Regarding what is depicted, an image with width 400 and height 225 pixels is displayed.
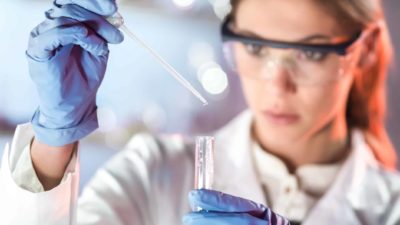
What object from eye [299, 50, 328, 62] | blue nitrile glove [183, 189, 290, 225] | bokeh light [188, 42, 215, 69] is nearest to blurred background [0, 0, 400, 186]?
bokeh light [188, 42, 215, 69]

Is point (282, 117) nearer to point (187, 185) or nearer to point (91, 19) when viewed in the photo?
point (187, 185)

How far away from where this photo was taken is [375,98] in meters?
2.24

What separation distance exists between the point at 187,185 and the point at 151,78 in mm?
347

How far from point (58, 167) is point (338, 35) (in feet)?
3.03

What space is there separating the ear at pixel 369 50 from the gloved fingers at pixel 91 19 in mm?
846

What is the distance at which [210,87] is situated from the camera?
7.32ft

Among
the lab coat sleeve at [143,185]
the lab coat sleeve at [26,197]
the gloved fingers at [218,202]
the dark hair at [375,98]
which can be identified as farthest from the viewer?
the dark hair at [375,98]

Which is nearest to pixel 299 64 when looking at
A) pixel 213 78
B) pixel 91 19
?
pixel 213 78

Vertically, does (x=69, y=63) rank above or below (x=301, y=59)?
above

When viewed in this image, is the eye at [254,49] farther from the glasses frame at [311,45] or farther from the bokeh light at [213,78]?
the bokeh light at [213,78]

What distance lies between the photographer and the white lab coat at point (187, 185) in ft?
6.95

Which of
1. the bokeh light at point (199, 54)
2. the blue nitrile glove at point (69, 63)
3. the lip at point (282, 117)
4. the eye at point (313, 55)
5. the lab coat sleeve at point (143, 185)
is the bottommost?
the lab coat sleeve at point (143, 185)

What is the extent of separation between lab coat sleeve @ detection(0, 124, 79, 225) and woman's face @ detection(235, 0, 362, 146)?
0.66 meters

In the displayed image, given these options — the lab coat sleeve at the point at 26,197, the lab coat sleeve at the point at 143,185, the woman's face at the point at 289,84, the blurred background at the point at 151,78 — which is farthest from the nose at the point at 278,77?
the lab coat sleeve at the point at 26,197
